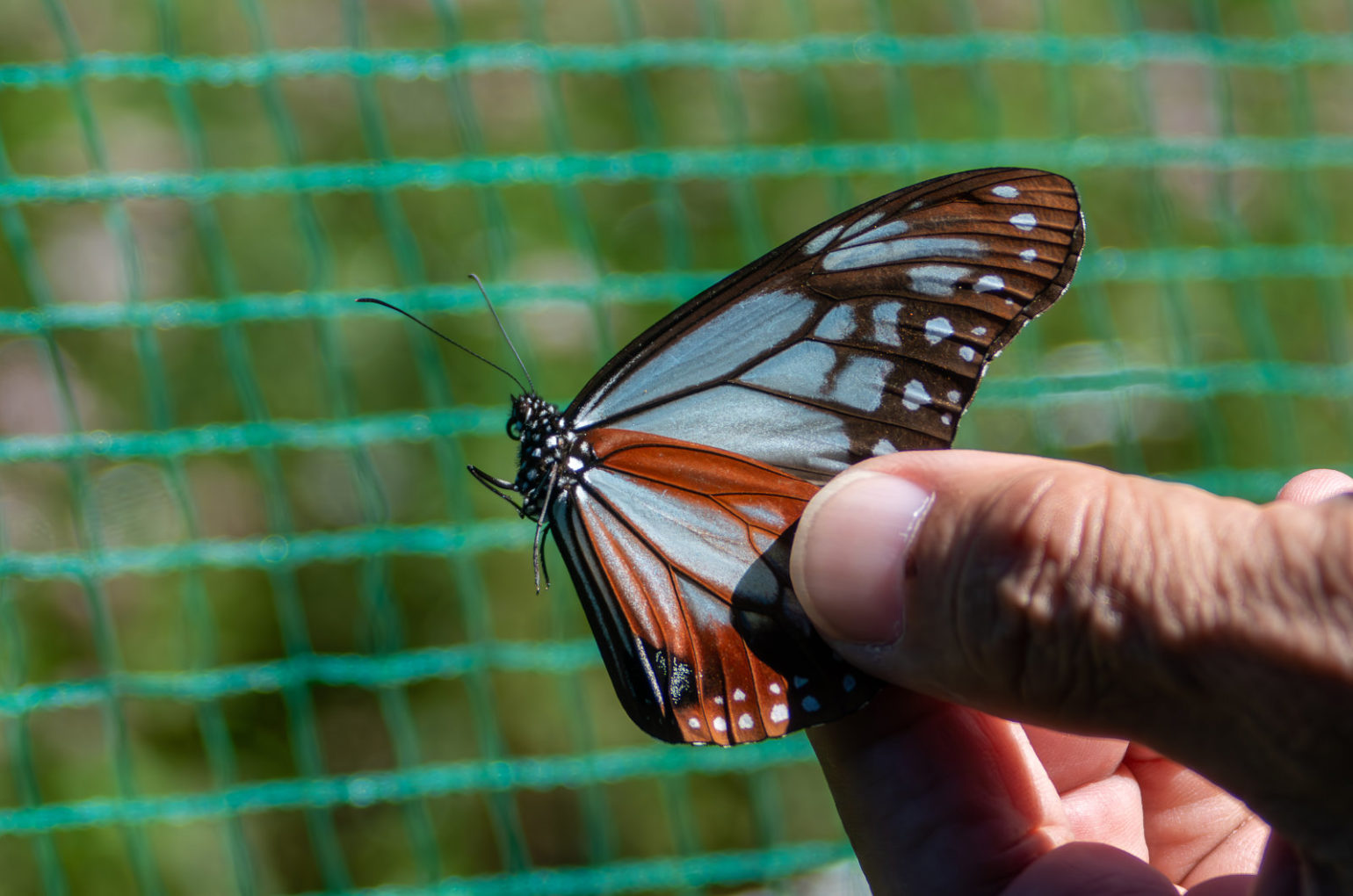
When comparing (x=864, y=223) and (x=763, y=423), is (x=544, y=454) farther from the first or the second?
(x=864, y=223)

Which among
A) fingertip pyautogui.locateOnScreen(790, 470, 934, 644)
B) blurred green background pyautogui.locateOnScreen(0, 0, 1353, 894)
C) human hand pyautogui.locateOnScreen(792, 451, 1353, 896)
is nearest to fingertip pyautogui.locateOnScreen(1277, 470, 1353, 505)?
human hand pyautogui.locateOnScreen(792, 451, 1353, 896)

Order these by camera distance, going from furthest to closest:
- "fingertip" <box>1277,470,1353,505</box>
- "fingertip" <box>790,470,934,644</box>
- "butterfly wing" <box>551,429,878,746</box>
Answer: "fingertip" <box>1277,470,1353,505</box>, "butterfly wing" <box>551,429,878,746</box>, "fingertip" <box>790,470,934,644</box>

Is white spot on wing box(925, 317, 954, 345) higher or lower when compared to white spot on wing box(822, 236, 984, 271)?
lower

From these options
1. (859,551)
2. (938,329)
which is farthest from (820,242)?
(859,551)

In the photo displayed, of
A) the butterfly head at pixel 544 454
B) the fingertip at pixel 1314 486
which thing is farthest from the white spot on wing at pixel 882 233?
the fingertip at pixel 1314 486

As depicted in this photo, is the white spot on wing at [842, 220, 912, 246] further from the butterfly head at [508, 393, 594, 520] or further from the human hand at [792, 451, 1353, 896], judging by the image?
the butterfly head at [508, 393, 594, 520]

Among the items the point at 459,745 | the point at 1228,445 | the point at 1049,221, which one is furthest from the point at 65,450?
the point at 1228,445

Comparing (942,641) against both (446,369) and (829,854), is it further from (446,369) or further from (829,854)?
(446,369)

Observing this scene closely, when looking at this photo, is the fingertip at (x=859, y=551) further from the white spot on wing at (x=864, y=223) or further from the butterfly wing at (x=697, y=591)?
the white spot on wing at (x=864, y=223)
